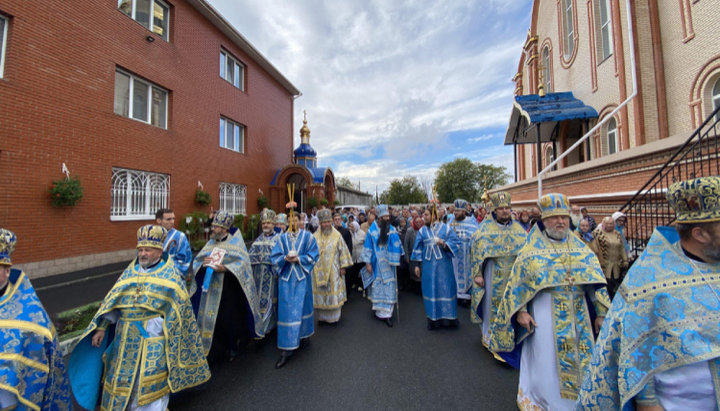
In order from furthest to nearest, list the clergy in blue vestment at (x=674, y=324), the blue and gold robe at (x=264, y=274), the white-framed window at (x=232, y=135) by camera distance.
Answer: the white-framed window at (x=232, y=135) → the blue and gold robe at (x=264, y=274) → the clergy in blue vestment at (x=674, y=324)

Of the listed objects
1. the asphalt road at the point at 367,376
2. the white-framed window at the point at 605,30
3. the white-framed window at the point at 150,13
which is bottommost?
the asphalt road at the point at 367,376

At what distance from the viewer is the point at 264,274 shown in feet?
14.1

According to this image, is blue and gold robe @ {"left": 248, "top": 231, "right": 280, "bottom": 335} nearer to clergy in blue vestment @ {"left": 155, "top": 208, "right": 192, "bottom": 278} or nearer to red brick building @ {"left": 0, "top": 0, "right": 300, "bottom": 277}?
clergy in blue vestment @ {"left": 155, "top": 208, "right": 192, "bottom": 278}

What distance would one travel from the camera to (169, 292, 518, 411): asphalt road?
9.52 ft

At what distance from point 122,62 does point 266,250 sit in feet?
30.6

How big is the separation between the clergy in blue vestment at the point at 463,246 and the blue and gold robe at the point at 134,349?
3964 millimetres

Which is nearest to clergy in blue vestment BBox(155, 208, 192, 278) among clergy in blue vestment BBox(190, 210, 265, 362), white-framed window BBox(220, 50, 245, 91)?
clergy in blue vestment BBox(190, 210, 265, 362)

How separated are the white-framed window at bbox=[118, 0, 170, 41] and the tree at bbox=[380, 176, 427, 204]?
4126 centimetres

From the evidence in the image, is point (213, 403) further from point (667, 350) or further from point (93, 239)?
point (93, 239)

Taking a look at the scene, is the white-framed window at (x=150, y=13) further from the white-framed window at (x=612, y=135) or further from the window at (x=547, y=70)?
the window at (x=547, y=70)

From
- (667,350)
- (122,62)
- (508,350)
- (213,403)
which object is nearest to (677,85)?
(508,350)

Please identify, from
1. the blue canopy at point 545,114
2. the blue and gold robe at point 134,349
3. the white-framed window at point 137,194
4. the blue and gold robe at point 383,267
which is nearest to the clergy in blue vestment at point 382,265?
the blue and gold robe at point 383,267

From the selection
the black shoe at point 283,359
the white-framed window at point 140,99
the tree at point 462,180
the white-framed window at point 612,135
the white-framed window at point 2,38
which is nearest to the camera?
the black shoe at point 283,359

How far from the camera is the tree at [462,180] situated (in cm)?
4653
